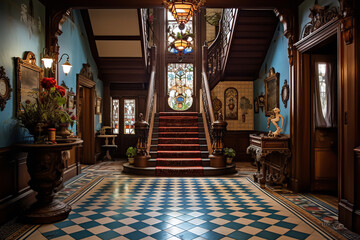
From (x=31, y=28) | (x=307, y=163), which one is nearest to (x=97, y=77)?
(x=31, y=28)

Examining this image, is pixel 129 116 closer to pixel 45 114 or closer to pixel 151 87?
pixel 151 87

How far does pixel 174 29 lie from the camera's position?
11539 mm

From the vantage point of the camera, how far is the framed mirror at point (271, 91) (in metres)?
6.80

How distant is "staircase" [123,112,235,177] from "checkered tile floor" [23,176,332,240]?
1044 millimetres

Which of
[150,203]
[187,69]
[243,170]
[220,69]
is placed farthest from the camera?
[187,69]

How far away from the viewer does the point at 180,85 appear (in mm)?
11391

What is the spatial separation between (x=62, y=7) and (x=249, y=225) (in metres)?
5.12

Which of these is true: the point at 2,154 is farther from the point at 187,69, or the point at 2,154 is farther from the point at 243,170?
A: the point at 187,69

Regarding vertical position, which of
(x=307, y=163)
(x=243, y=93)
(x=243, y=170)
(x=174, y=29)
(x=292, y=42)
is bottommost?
(x=243, y=170)

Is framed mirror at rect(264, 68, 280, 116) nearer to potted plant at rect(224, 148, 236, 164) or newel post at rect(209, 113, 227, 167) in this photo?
newel post at rect(209, 113, 227, 167)

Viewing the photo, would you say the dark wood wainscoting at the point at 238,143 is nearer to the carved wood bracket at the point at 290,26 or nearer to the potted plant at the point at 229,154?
the potted plant at the point at 229,154

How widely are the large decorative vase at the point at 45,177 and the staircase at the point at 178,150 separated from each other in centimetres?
320

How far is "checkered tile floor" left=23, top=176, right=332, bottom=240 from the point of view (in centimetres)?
330

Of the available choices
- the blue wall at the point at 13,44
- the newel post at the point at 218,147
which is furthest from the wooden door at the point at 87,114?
the newel post at the point at 218,147
